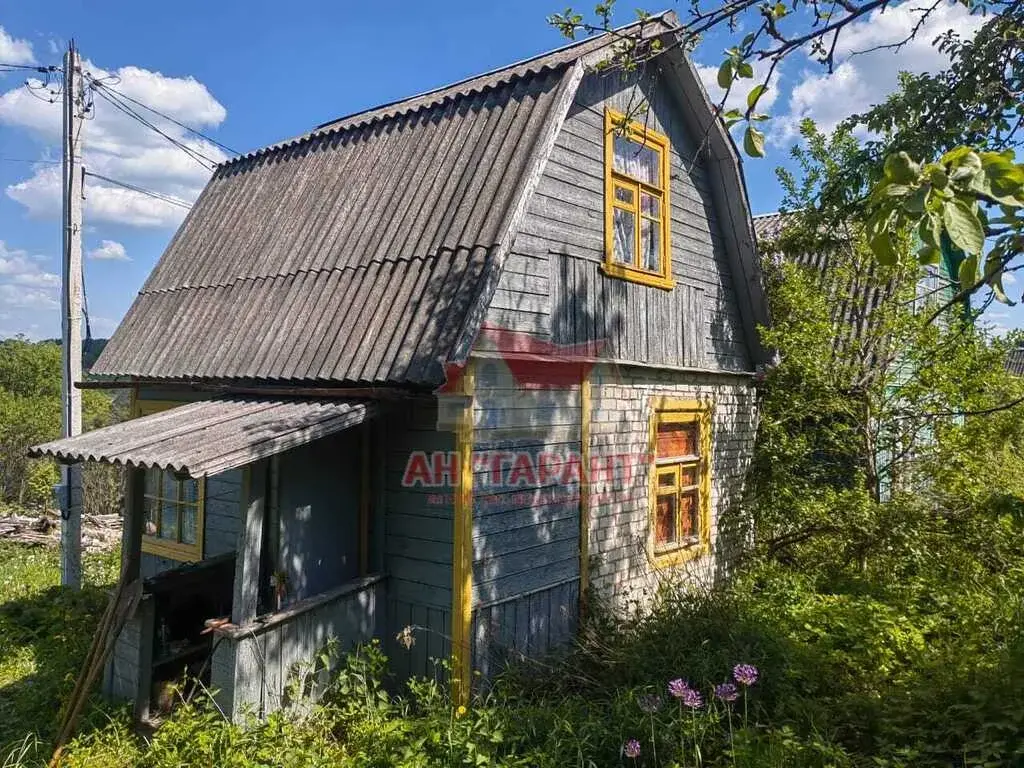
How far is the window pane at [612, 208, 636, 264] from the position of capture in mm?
7281

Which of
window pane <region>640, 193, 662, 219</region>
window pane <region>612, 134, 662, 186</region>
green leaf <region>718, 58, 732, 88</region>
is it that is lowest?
green leaf <region>718, 58, 732, 88</region>

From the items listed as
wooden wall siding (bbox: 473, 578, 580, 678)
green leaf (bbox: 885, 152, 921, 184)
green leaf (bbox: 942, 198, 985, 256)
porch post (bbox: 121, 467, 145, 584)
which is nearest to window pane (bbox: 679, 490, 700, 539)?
wooden wall siding (bbox: 473, 578, 580, 678)

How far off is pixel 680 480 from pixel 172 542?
232 inches

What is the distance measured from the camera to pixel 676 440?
325 inches

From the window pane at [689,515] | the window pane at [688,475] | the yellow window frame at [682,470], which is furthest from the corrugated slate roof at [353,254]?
the window pane at [689,515]

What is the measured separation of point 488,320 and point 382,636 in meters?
2.84

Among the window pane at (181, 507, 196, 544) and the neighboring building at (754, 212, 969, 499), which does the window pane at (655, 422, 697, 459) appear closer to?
the neighboring building at (754, 212, 969, 499)

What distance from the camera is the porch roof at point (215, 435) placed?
15.2 ft

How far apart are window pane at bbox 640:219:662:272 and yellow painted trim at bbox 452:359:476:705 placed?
3.12m

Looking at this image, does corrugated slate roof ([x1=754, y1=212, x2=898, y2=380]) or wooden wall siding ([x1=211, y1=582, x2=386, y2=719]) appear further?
corrugated slate roof ([x1=754, y1=212, x2=898, y2=380])

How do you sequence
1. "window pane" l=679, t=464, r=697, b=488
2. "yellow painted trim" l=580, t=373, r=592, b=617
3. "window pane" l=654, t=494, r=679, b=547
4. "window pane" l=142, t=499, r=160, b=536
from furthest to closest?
1. "window pane" l=679, t=464, r=697, b=488
2. "window pane" l=142, t=499, r=160, b=536
3. "window pane" l=654, t=494, r=679, b=547
4. "yellow painted trim" l=580, t=373, r=592, b=617

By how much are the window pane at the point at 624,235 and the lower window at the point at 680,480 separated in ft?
5.45

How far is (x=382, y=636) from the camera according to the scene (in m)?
5.91

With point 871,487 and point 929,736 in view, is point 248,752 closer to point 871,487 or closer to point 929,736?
point 929,736
